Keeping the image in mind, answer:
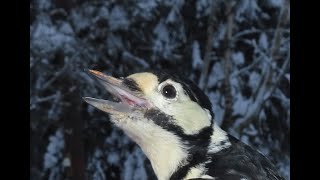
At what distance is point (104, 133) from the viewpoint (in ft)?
4.50

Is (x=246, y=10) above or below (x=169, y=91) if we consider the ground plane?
above

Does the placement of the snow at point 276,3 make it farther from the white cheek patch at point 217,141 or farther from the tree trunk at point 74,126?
the white cheek patch at point 217,141

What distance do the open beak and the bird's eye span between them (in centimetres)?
3

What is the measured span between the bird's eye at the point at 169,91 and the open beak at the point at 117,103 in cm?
3

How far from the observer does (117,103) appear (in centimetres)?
78

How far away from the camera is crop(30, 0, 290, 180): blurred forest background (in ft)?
4.46

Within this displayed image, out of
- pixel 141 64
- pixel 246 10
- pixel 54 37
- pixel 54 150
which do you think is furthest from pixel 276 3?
pixel 54 150

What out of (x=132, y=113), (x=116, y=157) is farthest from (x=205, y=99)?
(x=116, y=157)

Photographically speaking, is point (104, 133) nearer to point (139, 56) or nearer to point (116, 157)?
point (116, 157)

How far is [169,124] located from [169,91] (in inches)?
1.9

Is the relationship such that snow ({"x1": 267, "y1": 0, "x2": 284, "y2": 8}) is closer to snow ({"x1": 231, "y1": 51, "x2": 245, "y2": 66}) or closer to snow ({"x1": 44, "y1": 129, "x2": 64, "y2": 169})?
snow ({"x1": 231, "y1": 51, "x2": 245, "y2": 66})

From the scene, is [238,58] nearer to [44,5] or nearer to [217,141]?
[44,5]

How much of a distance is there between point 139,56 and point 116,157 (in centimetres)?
28
